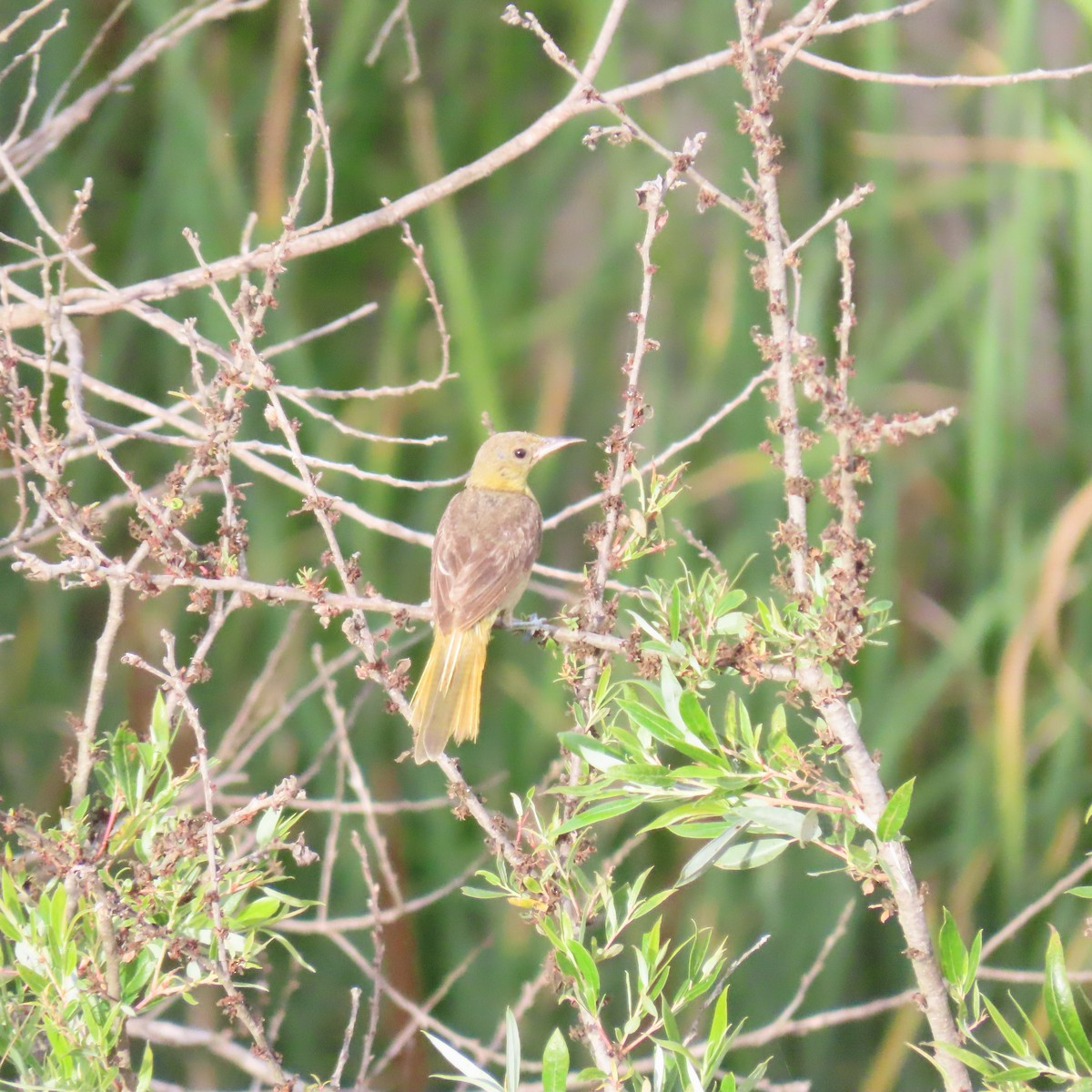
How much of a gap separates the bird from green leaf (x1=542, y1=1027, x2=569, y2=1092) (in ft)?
2.34

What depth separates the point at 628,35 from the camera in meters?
5.38

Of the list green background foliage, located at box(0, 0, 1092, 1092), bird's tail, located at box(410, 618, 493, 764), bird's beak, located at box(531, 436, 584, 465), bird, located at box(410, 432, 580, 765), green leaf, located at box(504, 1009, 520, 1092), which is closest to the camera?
green leaf, located at box(504, 1009, 520, 1092)

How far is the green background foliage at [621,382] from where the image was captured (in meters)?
4.58

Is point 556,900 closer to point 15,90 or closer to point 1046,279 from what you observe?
point 15,90

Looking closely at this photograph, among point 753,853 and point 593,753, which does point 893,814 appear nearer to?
point 753,853

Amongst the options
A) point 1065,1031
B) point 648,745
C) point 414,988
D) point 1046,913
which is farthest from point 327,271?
point 1065,1031

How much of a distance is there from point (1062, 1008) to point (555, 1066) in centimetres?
56

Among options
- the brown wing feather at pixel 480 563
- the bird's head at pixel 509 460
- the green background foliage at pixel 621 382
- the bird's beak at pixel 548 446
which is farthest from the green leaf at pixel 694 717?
the green background foliage at pixel 621 382

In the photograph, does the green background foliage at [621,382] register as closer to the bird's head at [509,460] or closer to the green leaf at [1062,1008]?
the bird's head at [509,460]

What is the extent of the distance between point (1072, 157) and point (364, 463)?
8.48 ft

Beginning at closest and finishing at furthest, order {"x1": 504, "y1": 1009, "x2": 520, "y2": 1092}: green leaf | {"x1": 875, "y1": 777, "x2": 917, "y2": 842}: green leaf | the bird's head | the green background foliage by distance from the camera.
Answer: {"x1": 875, "y1": 777, "x2": 917, "y2": 842}: green leaf
{"x1": 504, "y1": 1009, "x2": 520, "y2": 1092}: green leaf
the bird's head
the green background foliage

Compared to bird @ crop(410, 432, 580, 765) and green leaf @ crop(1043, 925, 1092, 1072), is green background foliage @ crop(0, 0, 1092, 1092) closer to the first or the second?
bird @ crop(410, 432, 580, 765)

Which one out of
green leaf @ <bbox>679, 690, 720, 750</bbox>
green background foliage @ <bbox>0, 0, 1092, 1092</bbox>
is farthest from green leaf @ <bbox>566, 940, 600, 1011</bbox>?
green background foliage @ <bbox>0, 0, 1092, 1092</bbox>

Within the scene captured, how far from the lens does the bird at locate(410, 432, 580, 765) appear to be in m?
2.64
